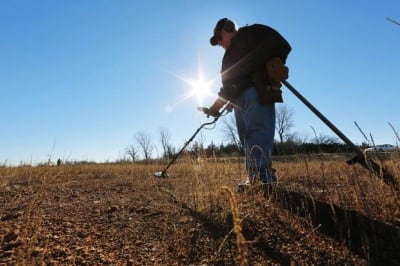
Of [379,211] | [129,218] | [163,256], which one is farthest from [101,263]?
[379,211]

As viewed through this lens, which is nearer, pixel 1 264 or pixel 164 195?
pixel 1 264

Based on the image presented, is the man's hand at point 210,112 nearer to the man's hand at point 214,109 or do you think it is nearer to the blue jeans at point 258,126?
the man's hand at point 214,109

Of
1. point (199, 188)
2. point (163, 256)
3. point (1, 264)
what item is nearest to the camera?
point (1, 264)

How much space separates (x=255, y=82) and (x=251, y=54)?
301 mm

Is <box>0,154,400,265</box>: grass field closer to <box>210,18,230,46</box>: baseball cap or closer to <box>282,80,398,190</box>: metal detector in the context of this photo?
<box>282,80,398,190</box>: metal detector

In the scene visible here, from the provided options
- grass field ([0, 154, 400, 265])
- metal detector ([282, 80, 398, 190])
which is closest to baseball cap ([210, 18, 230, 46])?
metal detector ([282, 80, 398, 190])

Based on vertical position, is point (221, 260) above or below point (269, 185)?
below

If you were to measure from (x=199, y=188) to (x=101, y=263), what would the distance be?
4.19ft

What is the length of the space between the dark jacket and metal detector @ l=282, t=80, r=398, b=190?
0.28 metres

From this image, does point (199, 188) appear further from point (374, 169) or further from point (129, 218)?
point (374, 169)

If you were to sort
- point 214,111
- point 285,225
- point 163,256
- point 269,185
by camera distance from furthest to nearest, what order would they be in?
1. point 214,111
2. point 269,185
3. point 285,225
4. point 163,256

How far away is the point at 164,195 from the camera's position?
121 inches

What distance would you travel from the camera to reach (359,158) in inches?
102

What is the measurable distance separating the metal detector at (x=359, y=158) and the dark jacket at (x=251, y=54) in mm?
279
